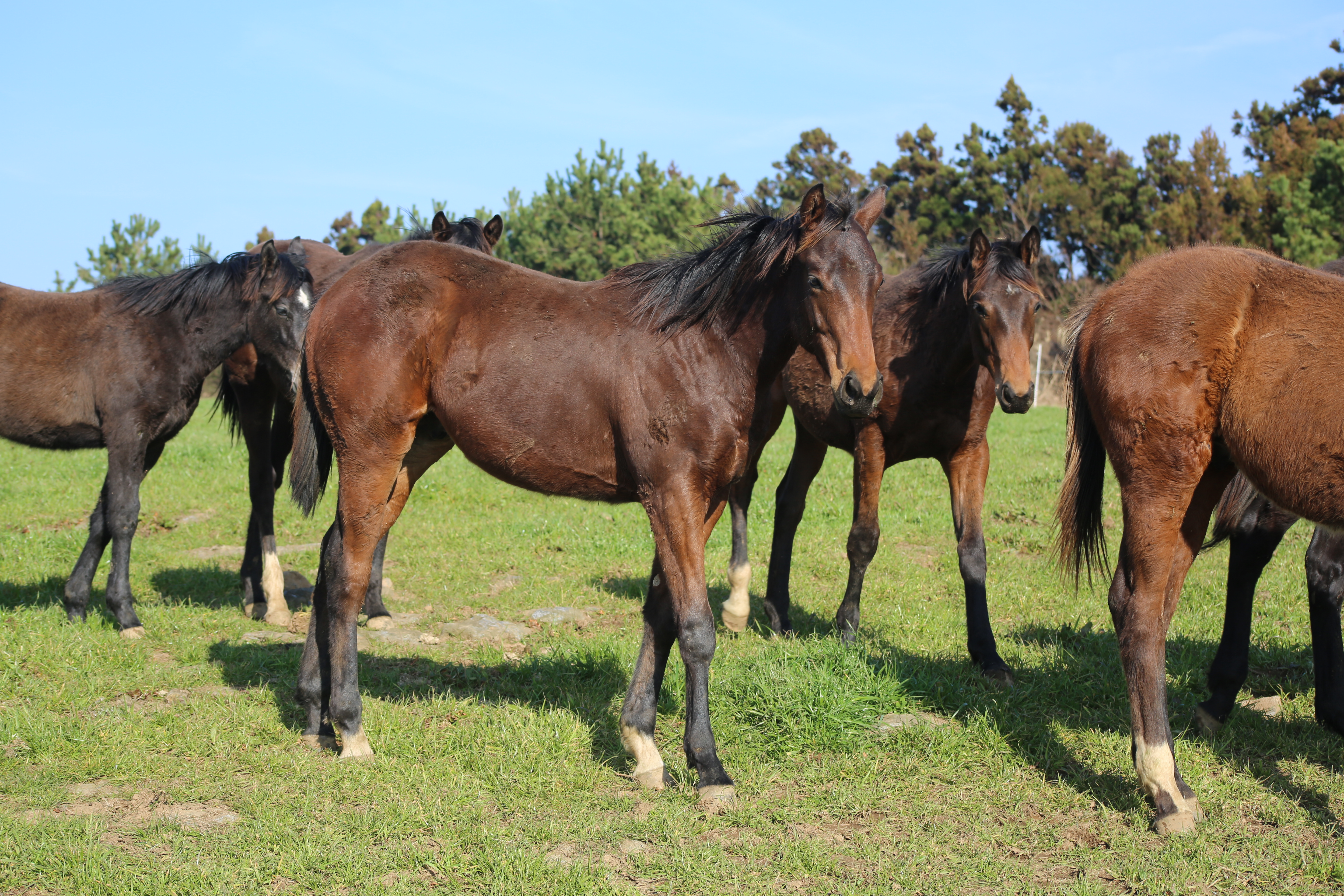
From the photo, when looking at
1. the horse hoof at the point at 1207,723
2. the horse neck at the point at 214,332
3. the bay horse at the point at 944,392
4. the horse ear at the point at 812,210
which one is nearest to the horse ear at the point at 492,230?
the horse neck at the point at 214,332

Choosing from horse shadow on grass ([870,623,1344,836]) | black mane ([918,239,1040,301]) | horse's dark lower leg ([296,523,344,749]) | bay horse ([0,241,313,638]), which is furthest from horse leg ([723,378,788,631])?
bay horse ([0,241,313,638])

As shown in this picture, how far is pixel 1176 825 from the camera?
142 inches

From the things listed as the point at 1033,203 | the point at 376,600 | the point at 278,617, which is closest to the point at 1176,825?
the point at 376,600

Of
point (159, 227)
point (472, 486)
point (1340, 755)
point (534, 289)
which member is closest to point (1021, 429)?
point (472, 486)

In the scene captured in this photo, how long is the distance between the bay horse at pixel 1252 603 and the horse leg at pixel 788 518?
2533mm

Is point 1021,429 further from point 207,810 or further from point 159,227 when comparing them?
point 159,227

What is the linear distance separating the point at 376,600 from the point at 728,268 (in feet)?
12.5

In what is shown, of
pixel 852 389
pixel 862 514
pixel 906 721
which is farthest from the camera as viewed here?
pixel 862 514

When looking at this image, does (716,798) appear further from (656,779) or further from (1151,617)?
(1151,617)

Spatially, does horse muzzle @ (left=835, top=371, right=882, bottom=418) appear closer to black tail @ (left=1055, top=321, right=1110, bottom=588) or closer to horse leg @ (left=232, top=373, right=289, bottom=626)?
black tail @ (left=1055, top=321, right=1110, bottom=588)

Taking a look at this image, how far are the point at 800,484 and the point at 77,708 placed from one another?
14.9ft

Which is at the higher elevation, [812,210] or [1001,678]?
[812,210]

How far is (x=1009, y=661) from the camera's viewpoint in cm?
560

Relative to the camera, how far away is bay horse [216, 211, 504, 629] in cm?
676
